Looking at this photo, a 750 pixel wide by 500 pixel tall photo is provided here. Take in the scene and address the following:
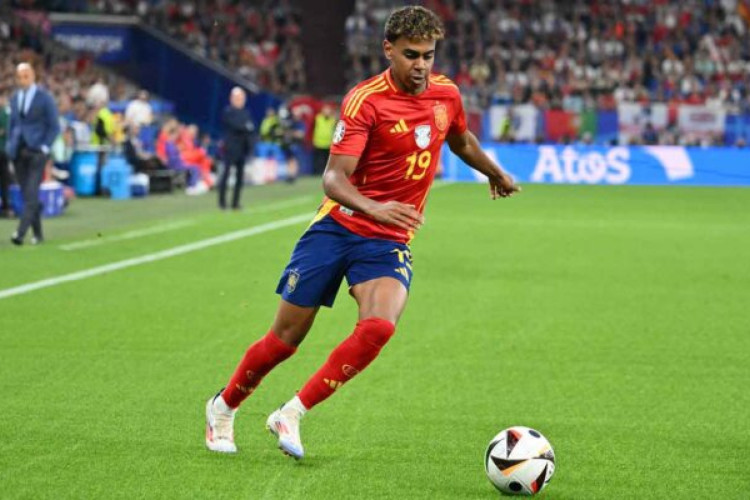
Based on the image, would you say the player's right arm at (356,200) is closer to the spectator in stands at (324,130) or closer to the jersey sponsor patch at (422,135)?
the jersey sponsor patch at (422,135)

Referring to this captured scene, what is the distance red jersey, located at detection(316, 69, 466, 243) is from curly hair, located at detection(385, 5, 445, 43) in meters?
0.26

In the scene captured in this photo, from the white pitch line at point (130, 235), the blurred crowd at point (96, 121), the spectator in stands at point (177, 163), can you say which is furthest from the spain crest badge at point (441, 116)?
the spectator in stands at point (177, 163)

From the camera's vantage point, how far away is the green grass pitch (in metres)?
6.68

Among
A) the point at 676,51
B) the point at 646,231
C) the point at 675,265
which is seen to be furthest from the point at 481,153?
the point at 676,51

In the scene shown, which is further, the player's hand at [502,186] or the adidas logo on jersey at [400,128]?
the player's hand at [502,186]

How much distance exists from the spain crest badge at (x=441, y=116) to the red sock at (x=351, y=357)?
992mm

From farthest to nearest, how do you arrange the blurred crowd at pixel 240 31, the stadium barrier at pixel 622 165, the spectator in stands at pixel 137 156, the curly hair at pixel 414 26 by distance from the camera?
the blurred crowd at pixel 240 31, the stadium barrier at pixel 622 165, the spectator in stands at pixel 137 156, the curly hair at pixel 414 26

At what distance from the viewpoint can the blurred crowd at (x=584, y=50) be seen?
4369 centimetres

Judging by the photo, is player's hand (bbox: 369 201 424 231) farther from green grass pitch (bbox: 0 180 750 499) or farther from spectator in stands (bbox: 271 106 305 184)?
spectator in stands (bbox: 271 106 305 184)

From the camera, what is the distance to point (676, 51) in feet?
151

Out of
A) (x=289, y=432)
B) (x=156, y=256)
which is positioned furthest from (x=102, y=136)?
(x=289, y=432)

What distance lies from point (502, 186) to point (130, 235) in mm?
12997

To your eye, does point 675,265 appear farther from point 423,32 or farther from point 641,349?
point 423,32

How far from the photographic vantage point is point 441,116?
22.9 feet
